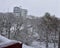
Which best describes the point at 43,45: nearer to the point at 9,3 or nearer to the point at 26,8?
the point at 26,8

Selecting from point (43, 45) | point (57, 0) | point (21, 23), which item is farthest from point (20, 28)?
point (57, 0)

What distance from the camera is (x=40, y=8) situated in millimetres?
2877

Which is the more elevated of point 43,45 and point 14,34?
point 14,34

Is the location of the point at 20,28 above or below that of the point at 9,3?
below

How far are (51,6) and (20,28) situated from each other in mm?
698

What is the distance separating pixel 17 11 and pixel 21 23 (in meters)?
0.24

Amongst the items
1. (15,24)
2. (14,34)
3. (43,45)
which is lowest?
(43,45)

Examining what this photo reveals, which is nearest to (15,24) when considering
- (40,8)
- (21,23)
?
(21,23)

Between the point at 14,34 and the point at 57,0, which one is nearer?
the point at 14,34

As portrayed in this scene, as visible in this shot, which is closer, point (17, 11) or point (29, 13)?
point (17, 11)

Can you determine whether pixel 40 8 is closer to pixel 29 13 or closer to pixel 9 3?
pixel 29 13

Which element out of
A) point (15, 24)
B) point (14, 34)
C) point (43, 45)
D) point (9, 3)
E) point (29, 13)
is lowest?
point (43, 45)

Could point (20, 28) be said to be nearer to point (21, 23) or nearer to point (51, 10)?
point (21, 23)

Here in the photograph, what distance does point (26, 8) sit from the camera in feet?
9.20
